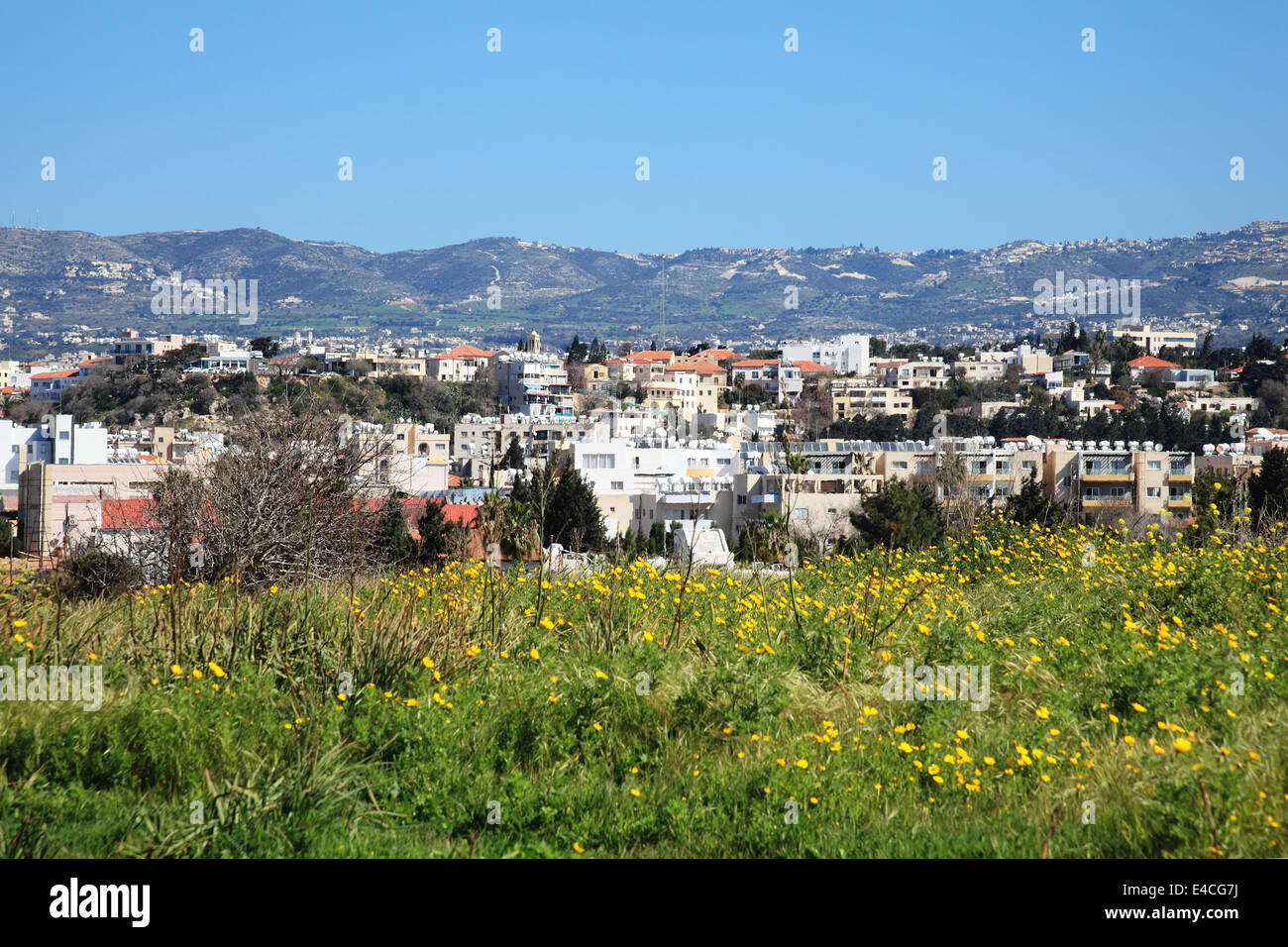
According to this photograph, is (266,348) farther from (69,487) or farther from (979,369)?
(69,487)

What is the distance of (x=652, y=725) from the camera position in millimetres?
4645

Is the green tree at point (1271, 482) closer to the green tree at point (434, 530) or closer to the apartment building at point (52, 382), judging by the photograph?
the green tree at point (434, 530)

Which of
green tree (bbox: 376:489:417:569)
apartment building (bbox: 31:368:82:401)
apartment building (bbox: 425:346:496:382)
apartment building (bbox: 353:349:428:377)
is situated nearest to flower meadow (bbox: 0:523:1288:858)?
green tree (bbox: 376:489:417:569)

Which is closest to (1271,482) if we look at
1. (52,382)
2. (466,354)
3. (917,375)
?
(917,375)

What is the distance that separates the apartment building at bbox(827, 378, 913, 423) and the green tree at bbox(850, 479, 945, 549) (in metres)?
67.1

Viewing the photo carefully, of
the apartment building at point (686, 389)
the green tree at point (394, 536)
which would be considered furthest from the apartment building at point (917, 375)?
the green tree at point (394, 536)

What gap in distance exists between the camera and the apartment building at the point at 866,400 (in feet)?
321

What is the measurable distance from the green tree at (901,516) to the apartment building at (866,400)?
67060mm

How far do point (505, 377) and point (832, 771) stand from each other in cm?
10604

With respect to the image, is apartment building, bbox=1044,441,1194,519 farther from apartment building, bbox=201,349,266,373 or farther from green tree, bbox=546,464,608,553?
apartment building, bbox=201,349,266,373

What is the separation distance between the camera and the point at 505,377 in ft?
357

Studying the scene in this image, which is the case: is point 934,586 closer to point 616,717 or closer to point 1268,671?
point 1268,671
